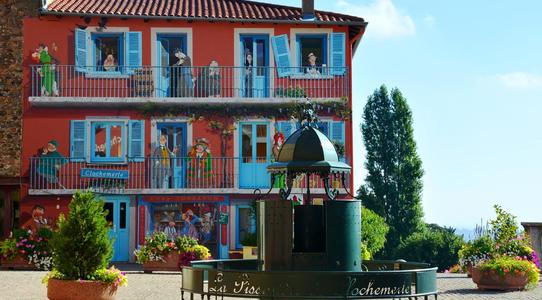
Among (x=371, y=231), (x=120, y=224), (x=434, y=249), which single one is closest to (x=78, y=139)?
(x=120, y=224)

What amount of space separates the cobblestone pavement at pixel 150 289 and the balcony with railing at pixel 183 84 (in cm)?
766

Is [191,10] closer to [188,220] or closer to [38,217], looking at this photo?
[188,220]

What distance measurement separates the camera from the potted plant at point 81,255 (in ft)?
52.9

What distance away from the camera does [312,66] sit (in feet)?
101

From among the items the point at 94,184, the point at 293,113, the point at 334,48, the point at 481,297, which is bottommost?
the point at 481,297

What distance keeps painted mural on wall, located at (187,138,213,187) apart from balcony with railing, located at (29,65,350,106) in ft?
4.86

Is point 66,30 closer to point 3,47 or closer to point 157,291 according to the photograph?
point 3,47

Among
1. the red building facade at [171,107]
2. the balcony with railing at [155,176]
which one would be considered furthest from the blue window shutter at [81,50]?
the balcony with railing at [155,176]

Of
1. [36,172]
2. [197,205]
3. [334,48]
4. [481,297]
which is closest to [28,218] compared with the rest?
[36,172]

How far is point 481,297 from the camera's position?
18.8 m

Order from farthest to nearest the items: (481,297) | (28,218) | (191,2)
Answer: (191,2) < (28,218) < (481,297)

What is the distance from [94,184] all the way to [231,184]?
437 centimetres

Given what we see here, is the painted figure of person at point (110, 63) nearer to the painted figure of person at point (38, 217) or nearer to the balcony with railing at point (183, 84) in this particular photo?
the balcony with railing at point (183, 84)

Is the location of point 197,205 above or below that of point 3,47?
below
